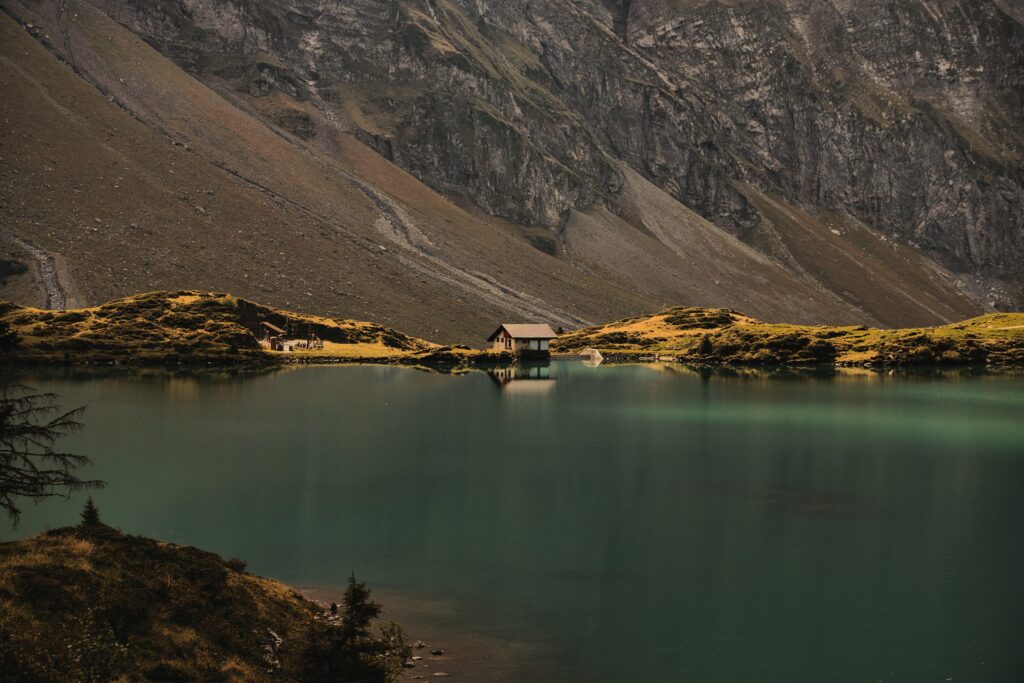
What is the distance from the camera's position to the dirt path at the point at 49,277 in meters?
145

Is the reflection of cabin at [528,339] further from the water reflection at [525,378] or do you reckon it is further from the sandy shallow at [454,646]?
the sandy shallow at [454,646]

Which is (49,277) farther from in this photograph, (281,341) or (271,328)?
(281,341)

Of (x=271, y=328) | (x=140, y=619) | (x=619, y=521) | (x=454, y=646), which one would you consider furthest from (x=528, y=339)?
(x=140, y=619)

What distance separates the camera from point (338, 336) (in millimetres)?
147625

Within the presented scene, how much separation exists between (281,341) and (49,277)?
39.1m

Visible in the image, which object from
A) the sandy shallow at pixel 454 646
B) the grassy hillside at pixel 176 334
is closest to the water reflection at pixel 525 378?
the grassy hillside at pixel 176 334

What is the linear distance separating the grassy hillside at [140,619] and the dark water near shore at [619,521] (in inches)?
171

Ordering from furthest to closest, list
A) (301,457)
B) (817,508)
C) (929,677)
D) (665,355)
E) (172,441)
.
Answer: (665,355) → (172,441) → (301,457) → (817,508) → (929,677)

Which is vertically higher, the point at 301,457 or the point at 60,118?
the point at 60,118

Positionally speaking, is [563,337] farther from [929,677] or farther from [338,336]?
[929,677]

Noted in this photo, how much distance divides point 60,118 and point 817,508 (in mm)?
172923

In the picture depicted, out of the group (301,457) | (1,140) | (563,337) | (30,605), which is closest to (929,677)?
(30,605)

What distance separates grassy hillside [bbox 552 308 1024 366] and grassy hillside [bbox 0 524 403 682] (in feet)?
430

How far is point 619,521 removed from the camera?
43.8m
